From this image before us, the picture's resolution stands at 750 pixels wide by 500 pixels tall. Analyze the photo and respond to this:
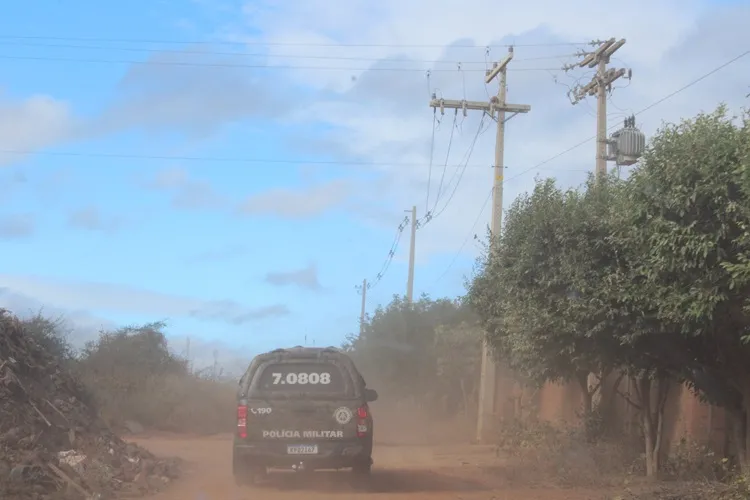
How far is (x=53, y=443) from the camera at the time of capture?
12.7m

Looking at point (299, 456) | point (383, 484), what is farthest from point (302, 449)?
point (383, 484)

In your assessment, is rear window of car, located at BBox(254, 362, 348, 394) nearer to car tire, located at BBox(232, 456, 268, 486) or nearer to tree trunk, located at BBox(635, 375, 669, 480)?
car tire, located at BBox(232, 456, 268, 486)

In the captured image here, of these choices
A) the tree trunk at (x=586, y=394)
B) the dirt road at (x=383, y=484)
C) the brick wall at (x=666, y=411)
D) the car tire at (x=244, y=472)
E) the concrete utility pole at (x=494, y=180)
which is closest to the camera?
the dirt road at (x=383, y=484)

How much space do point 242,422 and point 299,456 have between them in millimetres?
1035

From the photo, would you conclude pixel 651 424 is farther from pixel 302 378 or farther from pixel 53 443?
pixel 53 443

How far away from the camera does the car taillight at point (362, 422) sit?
43.1 ft

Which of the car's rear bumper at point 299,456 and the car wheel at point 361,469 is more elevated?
the car's rear bumper at point 299,456

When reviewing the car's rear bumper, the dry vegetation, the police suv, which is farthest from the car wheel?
the dry vegetation

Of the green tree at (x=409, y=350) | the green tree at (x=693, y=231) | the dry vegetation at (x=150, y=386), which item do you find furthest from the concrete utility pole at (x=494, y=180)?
the green tree at (x=693, y=231)

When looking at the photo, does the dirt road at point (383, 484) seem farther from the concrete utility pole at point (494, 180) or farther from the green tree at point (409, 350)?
the green tree at point (409, 350)

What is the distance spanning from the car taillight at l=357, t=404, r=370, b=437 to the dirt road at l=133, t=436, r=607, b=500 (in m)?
0.92

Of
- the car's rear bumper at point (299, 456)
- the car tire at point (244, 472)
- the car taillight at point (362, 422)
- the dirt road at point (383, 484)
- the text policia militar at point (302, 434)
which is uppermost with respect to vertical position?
the car taillight at point (362, 422)

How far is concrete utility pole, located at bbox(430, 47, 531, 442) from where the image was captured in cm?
2485

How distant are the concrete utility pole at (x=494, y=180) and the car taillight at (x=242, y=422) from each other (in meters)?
11.7
